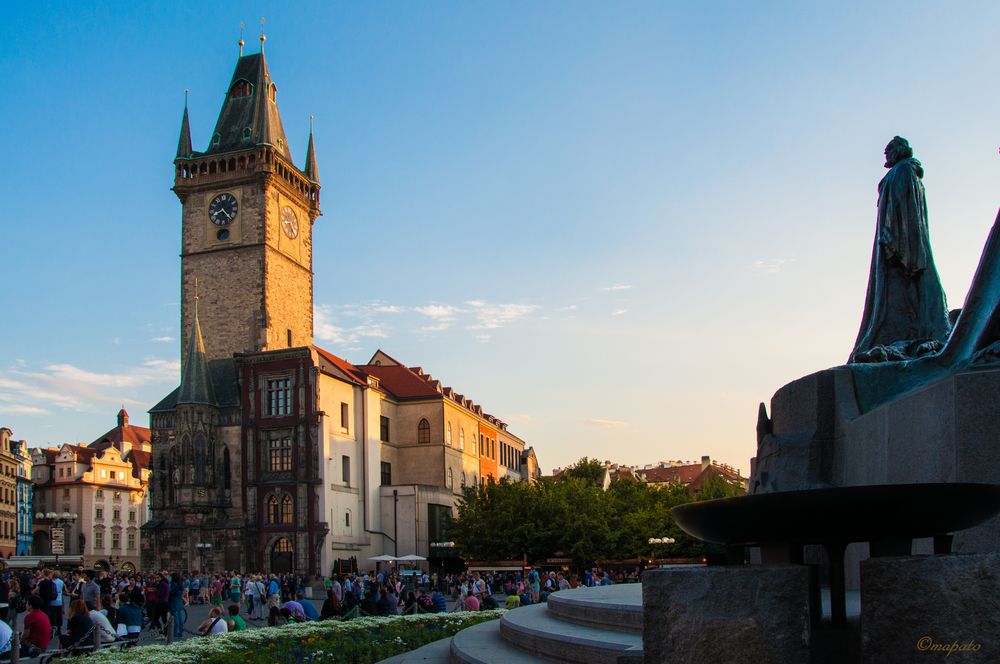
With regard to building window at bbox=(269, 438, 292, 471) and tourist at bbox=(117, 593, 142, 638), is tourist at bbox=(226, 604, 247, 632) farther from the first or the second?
building window at bbox=(269, 438, 292, 471)

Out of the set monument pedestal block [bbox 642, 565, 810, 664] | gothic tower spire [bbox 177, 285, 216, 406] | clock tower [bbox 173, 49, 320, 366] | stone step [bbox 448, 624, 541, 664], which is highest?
clock tower [bbox 173, 49, 320, 366]

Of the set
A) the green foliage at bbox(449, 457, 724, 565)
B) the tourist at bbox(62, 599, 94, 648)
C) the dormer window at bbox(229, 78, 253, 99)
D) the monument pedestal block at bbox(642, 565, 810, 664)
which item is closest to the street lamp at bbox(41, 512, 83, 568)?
the dormer window at bbox(229, 78, 253, 99)

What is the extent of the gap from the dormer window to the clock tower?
0.07 meters

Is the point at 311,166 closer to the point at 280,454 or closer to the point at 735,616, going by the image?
the point at 280,454

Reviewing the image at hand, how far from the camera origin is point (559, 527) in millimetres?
57438

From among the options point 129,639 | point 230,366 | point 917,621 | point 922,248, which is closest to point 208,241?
point 230,366

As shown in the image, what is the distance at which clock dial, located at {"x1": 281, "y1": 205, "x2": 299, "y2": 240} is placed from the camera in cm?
7112

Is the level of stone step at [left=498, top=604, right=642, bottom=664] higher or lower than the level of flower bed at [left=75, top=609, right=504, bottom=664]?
higher

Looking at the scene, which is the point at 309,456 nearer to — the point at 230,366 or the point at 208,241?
the point at 230,366

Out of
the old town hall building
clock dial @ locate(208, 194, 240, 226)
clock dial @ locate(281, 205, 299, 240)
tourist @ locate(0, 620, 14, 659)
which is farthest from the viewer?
clock dial @ locate(281, 205, 299, 240)

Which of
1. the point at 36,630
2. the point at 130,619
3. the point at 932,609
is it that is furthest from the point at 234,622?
the point at 932,609

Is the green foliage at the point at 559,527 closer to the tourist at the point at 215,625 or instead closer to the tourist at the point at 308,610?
the tourist at the point at 308,610

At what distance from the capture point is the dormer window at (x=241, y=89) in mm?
73812

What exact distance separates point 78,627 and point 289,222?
59.0 meters
